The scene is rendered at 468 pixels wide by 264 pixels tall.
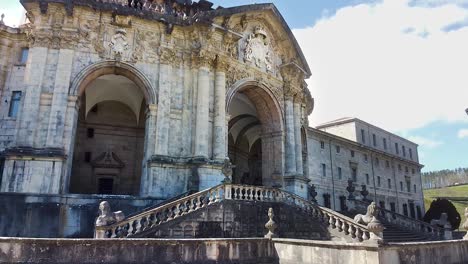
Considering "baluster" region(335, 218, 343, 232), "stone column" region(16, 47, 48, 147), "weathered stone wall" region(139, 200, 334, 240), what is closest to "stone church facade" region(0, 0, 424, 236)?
"stone column" region(16, 47, 48, 147)

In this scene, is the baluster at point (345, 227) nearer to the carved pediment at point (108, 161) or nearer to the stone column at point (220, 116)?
the stone column at point (220, 116)

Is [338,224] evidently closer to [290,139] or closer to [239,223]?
[239,223]

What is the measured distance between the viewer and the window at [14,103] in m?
19.2

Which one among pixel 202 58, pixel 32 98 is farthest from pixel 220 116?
pixel 32 98

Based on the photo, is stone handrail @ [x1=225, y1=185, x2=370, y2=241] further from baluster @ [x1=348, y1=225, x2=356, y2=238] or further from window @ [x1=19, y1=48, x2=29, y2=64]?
window @ [x1=19, y1=48, x2=29, y2=64]

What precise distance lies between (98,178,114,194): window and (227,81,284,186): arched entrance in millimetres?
9142

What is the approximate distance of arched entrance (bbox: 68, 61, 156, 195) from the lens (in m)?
22.2

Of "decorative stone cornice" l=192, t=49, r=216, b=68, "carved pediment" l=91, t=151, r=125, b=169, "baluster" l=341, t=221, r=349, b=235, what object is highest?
"decorative stone cornice" l=192, t=49, r=216, b=68

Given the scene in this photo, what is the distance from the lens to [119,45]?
17.6 meters

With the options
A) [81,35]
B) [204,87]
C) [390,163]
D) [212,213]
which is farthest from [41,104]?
[390,163]

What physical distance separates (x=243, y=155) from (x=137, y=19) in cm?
1631

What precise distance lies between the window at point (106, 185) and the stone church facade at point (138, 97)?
2.6 inches

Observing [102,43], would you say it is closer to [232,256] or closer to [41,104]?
[41,104]

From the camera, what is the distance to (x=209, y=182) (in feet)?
55.7
